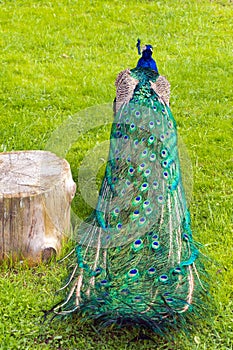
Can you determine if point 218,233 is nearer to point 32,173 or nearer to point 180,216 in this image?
point 180,216

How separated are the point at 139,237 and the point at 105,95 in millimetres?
3554

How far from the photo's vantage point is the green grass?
377 cm

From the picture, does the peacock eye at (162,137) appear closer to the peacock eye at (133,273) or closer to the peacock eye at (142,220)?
the peacock eye at (142,220)

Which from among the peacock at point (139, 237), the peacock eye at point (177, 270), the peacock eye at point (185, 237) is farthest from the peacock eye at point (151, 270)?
the peacock eye at point (185, 237)

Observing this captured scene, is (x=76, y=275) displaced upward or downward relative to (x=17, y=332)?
upward

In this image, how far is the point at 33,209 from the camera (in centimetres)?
416

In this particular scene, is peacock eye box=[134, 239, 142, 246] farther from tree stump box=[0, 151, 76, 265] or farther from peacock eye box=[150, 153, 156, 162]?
tree stump box=[0, 151, 76, 265]

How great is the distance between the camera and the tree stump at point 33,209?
4.14 meters

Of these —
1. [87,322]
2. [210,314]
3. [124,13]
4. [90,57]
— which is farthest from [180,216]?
[124,13]

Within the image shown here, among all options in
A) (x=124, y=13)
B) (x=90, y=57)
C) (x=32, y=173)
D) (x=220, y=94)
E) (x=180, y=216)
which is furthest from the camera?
(x=124, y=13)

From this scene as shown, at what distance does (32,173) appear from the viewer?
444 centimetres

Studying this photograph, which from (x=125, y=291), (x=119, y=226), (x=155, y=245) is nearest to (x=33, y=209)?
(x=119, y=226)

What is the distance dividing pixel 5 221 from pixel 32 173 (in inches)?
17.9

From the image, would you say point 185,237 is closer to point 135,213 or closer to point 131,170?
point 135,213
